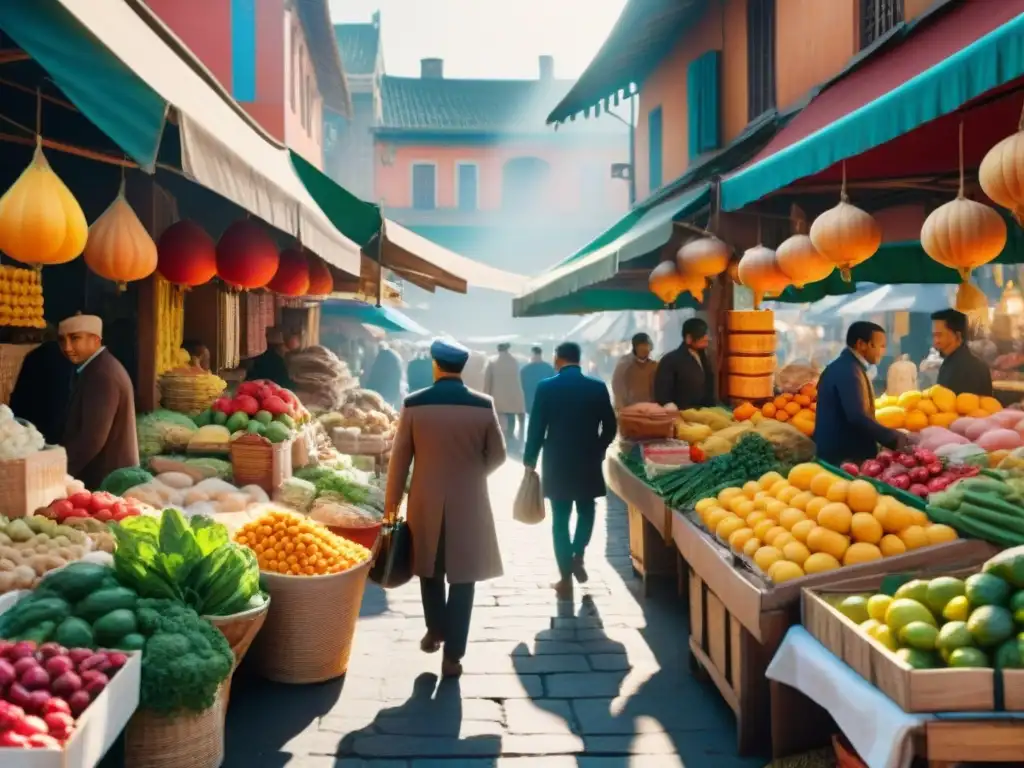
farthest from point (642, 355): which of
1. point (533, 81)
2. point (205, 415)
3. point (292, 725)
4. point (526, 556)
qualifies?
point (533, 81)

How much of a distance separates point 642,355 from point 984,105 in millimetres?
7663

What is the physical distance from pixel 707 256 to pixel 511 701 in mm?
4004

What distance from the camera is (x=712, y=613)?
5.59 meters

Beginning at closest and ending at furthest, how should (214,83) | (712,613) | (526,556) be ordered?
(712,613) → (214,83) → (526,556)

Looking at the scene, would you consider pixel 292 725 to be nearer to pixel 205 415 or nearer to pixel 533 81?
pixel 205 415

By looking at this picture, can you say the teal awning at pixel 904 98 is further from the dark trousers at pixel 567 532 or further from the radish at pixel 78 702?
the radish at pixel 78 702

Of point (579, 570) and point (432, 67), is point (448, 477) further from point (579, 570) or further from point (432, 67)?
point (432, 67)

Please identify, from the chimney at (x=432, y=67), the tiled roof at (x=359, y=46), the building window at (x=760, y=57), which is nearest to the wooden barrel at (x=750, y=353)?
the building window at (x=760, y=57)

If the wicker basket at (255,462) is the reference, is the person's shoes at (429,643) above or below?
below

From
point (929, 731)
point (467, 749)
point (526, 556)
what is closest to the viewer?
point (929, 731)

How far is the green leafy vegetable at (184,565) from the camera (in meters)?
4.71

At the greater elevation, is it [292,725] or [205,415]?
[205,415]

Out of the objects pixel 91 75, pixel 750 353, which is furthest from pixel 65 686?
pixel 750 353

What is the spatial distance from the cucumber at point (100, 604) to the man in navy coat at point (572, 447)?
13.0ft
